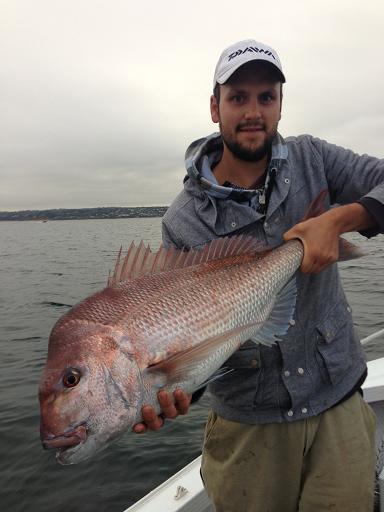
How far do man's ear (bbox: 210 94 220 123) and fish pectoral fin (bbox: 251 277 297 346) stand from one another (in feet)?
4.17

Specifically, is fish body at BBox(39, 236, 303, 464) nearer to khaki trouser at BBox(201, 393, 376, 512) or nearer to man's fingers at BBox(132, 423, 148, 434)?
man's fingers at BBox(132, 423, 148, 434)

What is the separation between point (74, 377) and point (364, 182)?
2079mm

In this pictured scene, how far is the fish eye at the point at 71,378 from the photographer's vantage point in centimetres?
211

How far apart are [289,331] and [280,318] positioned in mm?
157

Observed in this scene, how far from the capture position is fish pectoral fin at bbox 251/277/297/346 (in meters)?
2.68

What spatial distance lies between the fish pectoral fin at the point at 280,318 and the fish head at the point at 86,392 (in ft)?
2.78

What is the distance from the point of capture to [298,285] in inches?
116

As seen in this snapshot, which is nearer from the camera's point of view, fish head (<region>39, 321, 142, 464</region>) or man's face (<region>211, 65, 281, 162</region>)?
fish head (<region>39, 321, 142, 464</region>)

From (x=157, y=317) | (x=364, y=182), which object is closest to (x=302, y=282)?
(x=364, y=182)

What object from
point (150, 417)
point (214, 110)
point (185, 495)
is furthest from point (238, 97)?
point (185, 495)

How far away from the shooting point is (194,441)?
7.07 m

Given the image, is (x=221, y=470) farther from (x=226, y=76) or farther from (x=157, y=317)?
(x=226, y=76)

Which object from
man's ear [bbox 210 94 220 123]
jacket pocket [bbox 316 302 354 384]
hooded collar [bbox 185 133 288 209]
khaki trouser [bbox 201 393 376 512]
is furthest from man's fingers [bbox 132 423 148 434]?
man's ear [bbox 210 94 220 123]

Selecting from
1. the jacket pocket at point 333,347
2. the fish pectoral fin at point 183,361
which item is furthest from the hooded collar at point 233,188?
the fish pectoral fin at point 183,361
